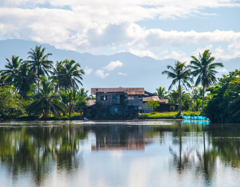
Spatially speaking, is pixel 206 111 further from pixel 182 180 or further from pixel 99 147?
pixel 182 180

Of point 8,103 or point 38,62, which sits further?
point 38,62

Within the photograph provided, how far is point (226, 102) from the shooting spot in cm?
4328

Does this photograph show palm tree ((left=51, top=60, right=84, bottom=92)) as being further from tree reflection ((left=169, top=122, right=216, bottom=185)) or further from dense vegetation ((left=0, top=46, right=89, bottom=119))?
tree reflection ((left=169, top=122, right=216, bottom=185))

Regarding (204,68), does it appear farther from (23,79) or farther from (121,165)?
(121,165)

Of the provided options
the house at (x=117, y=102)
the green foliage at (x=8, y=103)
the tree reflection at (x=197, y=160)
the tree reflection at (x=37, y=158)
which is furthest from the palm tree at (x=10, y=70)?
the tree reflection at (x=197, y=160)

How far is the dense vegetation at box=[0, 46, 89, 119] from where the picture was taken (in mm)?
54969

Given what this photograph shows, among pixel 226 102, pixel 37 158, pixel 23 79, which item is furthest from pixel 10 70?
pixel 37 158

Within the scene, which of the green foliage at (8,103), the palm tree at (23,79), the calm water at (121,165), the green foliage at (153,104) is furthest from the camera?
the green foliage at (153,104)

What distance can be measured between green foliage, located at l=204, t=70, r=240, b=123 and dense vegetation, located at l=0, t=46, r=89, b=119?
2544cm

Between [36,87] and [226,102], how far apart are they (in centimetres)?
3244

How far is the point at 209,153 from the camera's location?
16.2 m

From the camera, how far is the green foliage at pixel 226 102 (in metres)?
41.7

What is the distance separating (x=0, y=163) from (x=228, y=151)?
37.7 feet

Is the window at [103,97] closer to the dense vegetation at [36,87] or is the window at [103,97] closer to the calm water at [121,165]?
the dense vegetation at [36,87]
